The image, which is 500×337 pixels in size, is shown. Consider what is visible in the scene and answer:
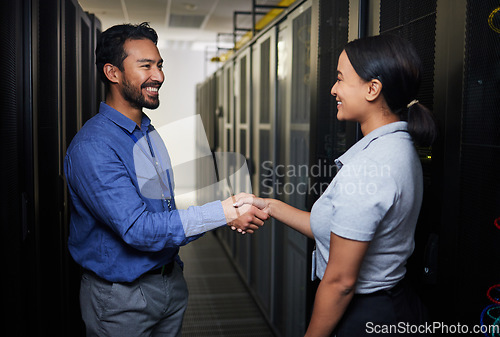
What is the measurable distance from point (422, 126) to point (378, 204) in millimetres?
226

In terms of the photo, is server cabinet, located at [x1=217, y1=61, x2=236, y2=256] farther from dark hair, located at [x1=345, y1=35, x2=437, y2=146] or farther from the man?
dark hair, located at [x1=345, y1=35, x2=437, y2=146]

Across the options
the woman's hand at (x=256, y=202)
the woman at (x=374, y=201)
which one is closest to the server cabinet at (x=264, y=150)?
the woman's hand at (x=256, y=202)

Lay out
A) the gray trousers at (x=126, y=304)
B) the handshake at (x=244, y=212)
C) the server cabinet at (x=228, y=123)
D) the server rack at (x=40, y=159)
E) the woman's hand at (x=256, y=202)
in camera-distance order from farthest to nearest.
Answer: the server cabinet at (x=228, y=123), the woman's hand at (x=256, y=202), the handshake at (x=244, y=212), the gray trousers at (x=126, y=304), the server rack at (x=40, y=159)

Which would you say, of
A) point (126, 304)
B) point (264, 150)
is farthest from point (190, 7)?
point (126, 304)

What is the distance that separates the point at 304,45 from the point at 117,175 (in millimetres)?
1321

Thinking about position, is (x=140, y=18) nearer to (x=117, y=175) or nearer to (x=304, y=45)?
(x=304, y=45)

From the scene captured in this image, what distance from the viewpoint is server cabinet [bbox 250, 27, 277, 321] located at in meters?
2.79

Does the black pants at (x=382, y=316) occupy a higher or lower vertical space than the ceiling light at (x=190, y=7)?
lower

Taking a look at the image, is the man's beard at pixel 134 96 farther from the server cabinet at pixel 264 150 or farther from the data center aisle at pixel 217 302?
the data center aisle at pixel 217 302

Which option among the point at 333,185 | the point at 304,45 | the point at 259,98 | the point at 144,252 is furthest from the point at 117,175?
the point at 259,98

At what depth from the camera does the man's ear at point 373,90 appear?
44.5 inches

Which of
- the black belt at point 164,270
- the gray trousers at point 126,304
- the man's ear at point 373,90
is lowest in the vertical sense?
the gray trousers at point 126,304

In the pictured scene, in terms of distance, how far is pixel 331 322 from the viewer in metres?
1.13

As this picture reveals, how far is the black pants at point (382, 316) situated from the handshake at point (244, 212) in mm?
541
